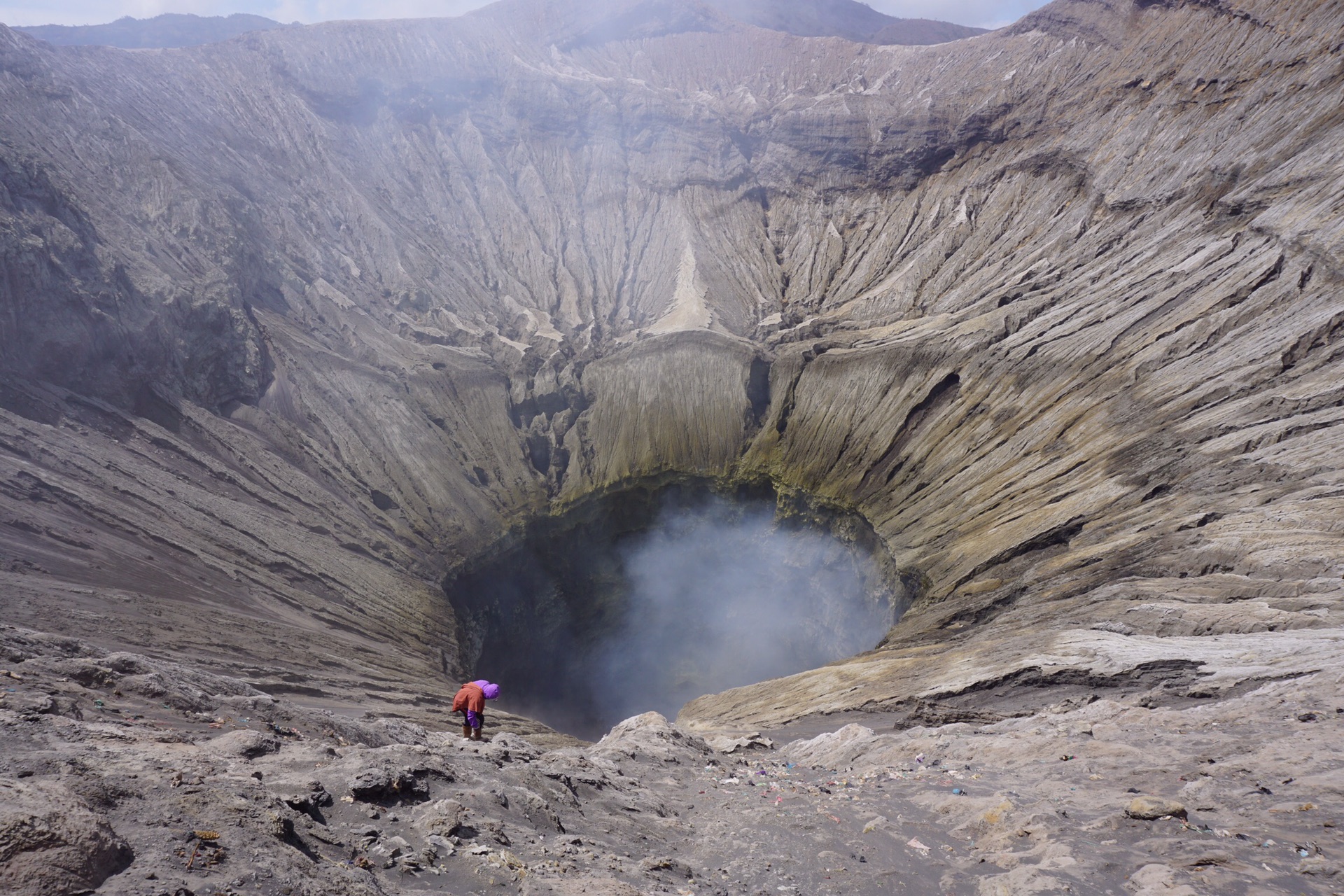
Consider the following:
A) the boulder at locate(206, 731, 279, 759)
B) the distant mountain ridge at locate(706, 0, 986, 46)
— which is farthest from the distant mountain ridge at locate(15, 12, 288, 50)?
the boulder at locate(206, 731, 279, 759)

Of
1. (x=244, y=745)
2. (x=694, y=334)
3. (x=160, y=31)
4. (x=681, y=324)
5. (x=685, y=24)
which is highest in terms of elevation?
(x=160, y=31)

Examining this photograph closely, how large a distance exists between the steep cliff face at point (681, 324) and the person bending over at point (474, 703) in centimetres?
906

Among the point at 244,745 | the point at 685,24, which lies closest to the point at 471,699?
the point at 244,745

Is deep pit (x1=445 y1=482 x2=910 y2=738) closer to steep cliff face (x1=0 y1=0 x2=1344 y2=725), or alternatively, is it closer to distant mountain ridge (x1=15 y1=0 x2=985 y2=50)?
steep cliff face (x1=0 y1=0 x2=1344 y2=725)

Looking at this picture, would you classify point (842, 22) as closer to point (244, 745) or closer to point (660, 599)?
point (660, 599)

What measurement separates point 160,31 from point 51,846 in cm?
17559

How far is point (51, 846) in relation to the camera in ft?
13.6

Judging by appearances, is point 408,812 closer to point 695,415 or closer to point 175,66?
point 695,415

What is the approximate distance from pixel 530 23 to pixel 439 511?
67.3 meters

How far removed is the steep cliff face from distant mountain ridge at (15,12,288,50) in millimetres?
87861

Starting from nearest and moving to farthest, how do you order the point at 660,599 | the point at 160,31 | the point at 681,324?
the point at 660,599 → the point at 681,324 → the point at 160,31

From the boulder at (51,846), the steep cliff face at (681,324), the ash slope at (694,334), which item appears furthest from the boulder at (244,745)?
the steep cliff face at (681,324)

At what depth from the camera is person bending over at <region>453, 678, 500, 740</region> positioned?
13297 millimetres

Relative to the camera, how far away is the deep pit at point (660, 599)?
37.6 m
